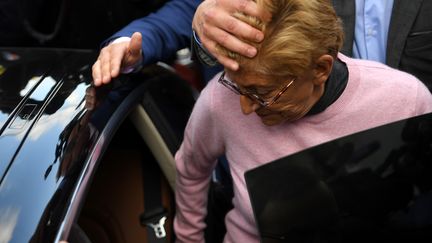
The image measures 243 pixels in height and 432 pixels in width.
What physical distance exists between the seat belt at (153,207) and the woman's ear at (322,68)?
684mm

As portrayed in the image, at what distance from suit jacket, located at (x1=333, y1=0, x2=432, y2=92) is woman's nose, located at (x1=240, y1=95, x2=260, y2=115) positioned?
506 mm

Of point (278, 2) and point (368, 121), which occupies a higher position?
point (278, 2)

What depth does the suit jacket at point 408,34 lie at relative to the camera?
Result: 171 centimetres

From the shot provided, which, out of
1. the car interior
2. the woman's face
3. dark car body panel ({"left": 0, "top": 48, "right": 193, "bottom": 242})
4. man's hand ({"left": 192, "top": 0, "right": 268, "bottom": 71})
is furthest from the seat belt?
man's hand ({"left": 192, "top": 0, "right": 268, "bottom": 71})

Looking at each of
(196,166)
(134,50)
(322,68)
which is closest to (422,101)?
(322,68)

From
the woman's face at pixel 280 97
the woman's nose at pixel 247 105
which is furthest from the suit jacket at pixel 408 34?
the woman's nose at pixel 247 105

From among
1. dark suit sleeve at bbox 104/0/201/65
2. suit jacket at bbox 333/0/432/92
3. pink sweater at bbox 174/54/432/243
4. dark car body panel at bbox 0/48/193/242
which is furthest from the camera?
dark suit sleeve at bbox 104/0/201/65

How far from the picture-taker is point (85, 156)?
55.2 inches

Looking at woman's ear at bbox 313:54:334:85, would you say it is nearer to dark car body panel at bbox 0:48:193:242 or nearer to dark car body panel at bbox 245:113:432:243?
dark car body panel at bbox 245:113:432:243

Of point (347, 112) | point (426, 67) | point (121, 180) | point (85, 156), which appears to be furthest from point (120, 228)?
point (426, 67)

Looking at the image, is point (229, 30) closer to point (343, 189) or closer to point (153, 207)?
point (343, 189)

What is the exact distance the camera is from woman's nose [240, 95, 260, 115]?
4.60 feet

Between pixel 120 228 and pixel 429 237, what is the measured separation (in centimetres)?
86

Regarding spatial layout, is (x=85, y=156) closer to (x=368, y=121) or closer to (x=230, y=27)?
(x=230, y=27)
